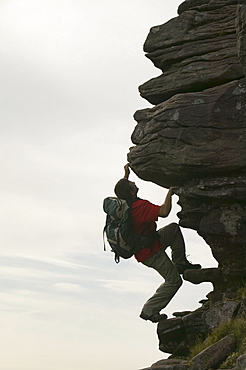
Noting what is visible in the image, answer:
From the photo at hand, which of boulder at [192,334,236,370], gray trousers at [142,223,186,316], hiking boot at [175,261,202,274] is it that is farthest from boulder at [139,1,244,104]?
boulder at [192,334,236,370]

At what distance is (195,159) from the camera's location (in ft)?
72.6

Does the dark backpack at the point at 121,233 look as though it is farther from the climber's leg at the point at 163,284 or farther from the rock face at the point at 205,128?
the rock face at the point at 205,128

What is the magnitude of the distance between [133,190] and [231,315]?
543cm

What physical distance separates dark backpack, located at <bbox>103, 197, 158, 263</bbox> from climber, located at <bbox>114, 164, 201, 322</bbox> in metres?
0.21

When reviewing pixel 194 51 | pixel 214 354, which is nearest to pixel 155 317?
pixel 214 354

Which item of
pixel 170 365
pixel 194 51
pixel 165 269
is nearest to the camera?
pixel 170 365

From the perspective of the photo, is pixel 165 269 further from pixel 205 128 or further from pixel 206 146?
pixel 205 128

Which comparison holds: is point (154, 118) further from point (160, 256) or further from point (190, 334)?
point (190, 334)

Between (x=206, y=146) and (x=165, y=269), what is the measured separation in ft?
14.7

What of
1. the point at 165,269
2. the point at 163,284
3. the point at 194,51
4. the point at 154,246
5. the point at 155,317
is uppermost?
the point at 194,51

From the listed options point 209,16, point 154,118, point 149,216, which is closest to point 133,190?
point 149,216

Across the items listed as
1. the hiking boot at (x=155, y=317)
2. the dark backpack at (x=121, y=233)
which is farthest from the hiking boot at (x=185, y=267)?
the hiking boot at (x=155, y=317)

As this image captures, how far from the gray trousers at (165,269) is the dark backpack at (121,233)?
1.73 ft

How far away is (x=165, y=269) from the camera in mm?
23141
